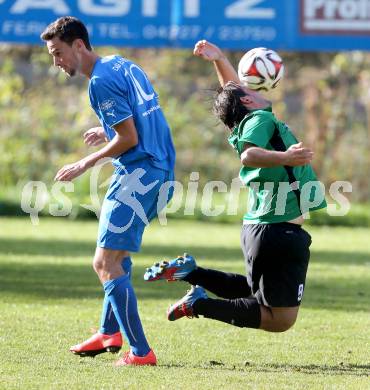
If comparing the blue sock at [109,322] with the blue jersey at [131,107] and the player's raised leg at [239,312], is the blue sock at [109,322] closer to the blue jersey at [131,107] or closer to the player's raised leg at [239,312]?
the player's raised leg at [239,312]

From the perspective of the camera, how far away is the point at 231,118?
6773mm

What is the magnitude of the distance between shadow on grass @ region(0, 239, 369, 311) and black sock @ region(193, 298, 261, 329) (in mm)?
3104

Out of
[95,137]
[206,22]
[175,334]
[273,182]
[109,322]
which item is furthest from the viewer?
[206,22]

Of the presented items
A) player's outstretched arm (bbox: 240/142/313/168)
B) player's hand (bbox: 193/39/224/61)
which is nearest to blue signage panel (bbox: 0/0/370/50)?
player's hand (bbox: 193/39/224/61)

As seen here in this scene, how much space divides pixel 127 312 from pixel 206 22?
824 cm

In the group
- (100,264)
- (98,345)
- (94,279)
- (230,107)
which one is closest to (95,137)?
(100,264)

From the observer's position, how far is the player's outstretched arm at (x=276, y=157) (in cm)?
621

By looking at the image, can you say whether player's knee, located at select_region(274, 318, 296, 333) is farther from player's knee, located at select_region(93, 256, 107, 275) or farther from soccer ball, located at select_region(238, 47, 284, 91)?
soccer ball, located at select_region(238, 47, 284, 91)

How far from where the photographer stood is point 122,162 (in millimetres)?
6914

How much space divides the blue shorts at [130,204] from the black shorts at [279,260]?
690 millimetres

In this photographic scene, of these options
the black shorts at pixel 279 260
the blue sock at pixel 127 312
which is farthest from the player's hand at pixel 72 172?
the black shorts at pixel 279 260

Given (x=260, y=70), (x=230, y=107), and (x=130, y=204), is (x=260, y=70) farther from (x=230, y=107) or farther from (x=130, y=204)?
(x=130, y=204)

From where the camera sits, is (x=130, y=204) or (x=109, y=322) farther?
(x=109, y=322)

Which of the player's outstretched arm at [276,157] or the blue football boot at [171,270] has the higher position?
the player's outstretched arm at [276,157]
